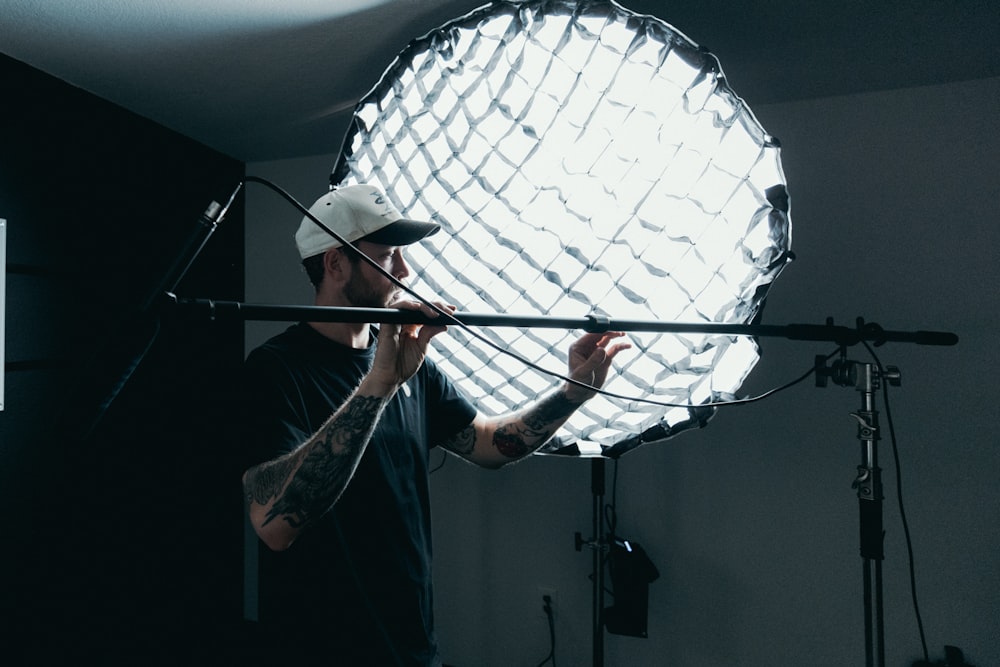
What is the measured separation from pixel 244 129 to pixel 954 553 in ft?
7.63

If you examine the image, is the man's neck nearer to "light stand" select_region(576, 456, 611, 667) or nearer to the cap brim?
the cap brim

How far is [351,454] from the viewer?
2.49ft

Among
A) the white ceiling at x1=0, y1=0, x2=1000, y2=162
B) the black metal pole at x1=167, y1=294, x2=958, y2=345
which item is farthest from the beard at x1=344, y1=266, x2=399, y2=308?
the white ceiling at x1=0, y1=0, x2=1000, y2=162

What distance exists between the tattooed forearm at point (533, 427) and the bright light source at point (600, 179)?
0.15 m

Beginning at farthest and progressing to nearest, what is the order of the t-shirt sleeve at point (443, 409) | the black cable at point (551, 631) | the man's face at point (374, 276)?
the black cable at point (551, 631) → the t-shirt sleeve at point (443, 409) → the man's face at point (374, 276)

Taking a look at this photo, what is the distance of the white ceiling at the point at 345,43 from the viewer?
3.35 ft

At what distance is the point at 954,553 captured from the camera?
131cm

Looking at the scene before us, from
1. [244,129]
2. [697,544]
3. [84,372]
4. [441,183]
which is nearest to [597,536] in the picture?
[697,544]

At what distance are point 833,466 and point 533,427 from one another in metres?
0.91

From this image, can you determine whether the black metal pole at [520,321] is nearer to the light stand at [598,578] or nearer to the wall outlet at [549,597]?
the light stand at [598,578]

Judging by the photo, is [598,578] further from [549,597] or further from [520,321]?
[520,321]

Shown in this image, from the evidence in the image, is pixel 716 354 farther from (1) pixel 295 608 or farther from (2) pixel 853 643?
(2) pixel 853 643

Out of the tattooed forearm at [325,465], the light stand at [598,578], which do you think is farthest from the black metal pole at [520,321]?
the light stand at [598,578]

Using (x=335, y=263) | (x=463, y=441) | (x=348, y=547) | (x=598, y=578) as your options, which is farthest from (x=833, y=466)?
(x=335, y=263)
